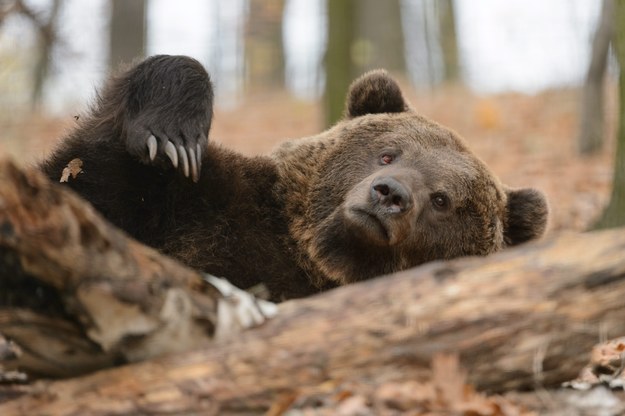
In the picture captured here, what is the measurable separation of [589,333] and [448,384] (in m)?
0.63

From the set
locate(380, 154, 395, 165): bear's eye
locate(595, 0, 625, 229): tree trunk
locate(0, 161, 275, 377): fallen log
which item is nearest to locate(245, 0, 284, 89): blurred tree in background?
locate(595, 0, 625, 229): tree trunk

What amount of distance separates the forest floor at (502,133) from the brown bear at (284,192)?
3.00 meters

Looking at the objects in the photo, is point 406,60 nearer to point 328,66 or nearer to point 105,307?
point 328,66

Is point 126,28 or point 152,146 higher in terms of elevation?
point 126,28

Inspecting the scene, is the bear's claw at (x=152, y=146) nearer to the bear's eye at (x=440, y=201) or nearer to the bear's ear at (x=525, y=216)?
the bear's eye at (x=440, y=201)

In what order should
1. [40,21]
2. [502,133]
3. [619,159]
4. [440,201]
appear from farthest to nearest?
[502,133], [40,21], [619,159], [440,201]

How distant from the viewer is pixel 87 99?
5.45m

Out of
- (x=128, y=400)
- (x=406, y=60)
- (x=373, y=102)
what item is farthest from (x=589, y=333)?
(x=406, y=60)

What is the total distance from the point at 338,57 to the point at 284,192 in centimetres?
569

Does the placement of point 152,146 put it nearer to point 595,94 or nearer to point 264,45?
point 595,94

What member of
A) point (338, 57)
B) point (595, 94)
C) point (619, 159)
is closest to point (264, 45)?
point (595, 94)

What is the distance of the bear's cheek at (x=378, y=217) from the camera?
16.1ft

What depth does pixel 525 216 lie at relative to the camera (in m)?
5.89

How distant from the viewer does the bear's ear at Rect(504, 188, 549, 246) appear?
19.3 feet
